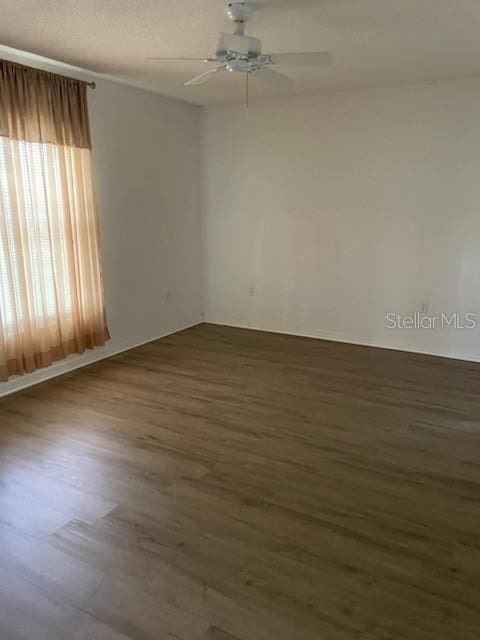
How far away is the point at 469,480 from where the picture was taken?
2.64 meters

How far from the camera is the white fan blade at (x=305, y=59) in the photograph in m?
3.25

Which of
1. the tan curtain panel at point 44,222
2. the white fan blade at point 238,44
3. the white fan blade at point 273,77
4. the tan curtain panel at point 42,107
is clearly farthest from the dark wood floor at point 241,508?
the white fan blade at point 273,77

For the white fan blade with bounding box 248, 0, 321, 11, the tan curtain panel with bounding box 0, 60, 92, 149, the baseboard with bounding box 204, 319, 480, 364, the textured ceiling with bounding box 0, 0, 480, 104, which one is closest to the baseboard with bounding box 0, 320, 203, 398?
the baseboard with bounding box 204, 319, 480, 364

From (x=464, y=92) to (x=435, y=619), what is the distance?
4242 mm

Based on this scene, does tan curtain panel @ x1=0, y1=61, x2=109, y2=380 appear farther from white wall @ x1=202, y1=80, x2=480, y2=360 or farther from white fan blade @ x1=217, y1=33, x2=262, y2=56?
white wall @ x1=202, y1=80, x2=480, y2=360

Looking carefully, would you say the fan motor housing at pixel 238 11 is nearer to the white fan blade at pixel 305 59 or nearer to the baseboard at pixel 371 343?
the white fan blade at pixel 305 59

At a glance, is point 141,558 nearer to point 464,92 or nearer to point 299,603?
point 299,603

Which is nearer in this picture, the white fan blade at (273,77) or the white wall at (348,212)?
the white fan blade at (273,77)

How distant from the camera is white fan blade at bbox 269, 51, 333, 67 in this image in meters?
3.25

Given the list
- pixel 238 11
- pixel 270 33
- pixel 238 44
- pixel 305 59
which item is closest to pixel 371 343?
pixel 305 59

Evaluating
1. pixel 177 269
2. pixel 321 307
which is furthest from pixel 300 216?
pixel 177 269

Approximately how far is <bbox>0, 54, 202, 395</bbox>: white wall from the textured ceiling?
0.60 metres

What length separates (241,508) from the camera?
2.41m

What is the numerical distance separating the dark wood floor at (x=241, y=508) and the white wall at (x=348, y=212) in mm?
1121
